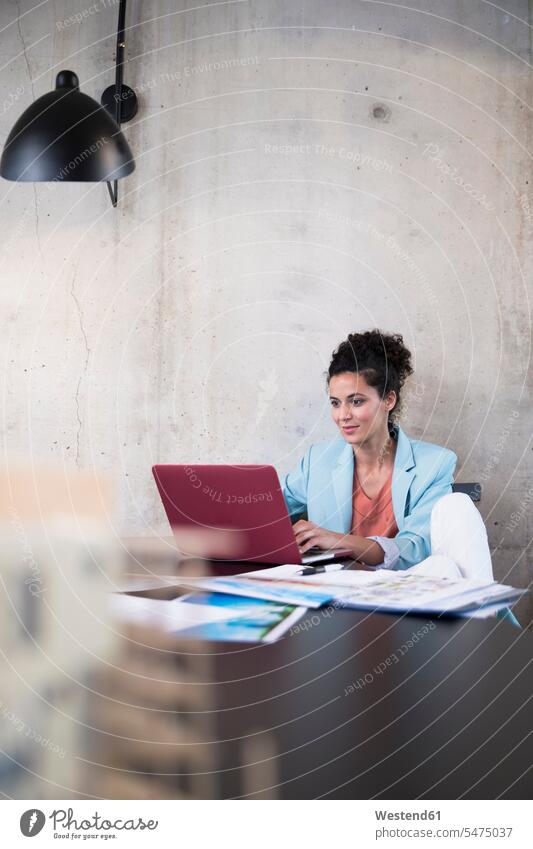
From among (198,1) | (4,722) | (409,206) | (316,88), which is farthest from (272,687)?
(198,1)

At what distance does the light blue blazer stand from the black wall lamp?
741mm

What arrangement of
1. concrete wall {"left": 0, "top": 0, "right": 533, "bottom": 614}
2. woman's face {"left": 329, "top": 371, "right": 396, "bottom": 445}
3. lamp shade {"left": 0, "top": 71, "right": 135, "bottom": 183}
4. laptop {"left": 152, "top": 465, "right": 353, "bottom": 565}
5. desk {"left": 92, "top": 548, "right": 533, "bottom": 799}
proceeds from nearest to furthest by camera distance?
1. desk {"left": 92, "top": 548, "right": 533, "bottom": 799}
2. laptop {"left": 152, "top": 465, "right": 353, "bottom": 565}
3. lamp shade {"left": 0, "top": 71, "right": 135, "bottom": 183}
4. woman's face {"left": 329, "top": 371, "right": 396, "bottom": 445}
5. concrete wall {"left": 0, "top": 0, "right": 533, "bottom": 614}

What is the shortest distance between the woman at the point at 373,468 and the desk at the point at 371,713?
0.74 meters

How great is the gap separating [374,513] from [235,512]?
1.94ft

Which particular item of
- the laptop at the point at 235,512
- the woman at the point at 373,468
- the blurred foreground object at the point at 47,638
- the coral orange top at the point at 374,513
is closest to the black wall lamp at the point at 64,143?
the laptop at the point at 235,512

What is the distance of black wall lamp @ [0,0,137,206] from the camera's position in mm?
1377

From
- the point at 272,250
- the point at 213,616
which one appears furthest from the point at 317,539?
the point at 272,250

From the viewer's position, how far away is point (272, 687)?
1.78ft

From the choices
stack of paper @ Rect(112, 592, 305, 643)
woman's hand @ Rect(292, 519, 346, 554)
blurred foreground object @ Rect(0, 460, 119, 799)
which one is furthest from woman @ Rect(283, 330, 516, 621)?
blurred foreground object @ Rect(0, 460, 119, 799)

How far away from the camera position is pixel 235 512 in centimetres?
116

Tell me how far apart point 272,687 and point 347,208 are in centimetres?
171

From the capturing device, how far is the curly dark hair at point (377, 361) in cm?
178

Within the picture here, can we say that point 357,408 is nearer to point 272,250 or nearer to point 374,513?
point 374,513

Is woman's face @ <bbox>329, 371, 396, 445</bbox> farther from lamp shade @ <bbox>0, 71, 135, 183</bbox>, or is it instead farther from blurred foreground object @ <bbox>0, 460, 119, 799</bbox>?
blurred foreground object @ <bbox>0, 460, 119, 799</bbox>
